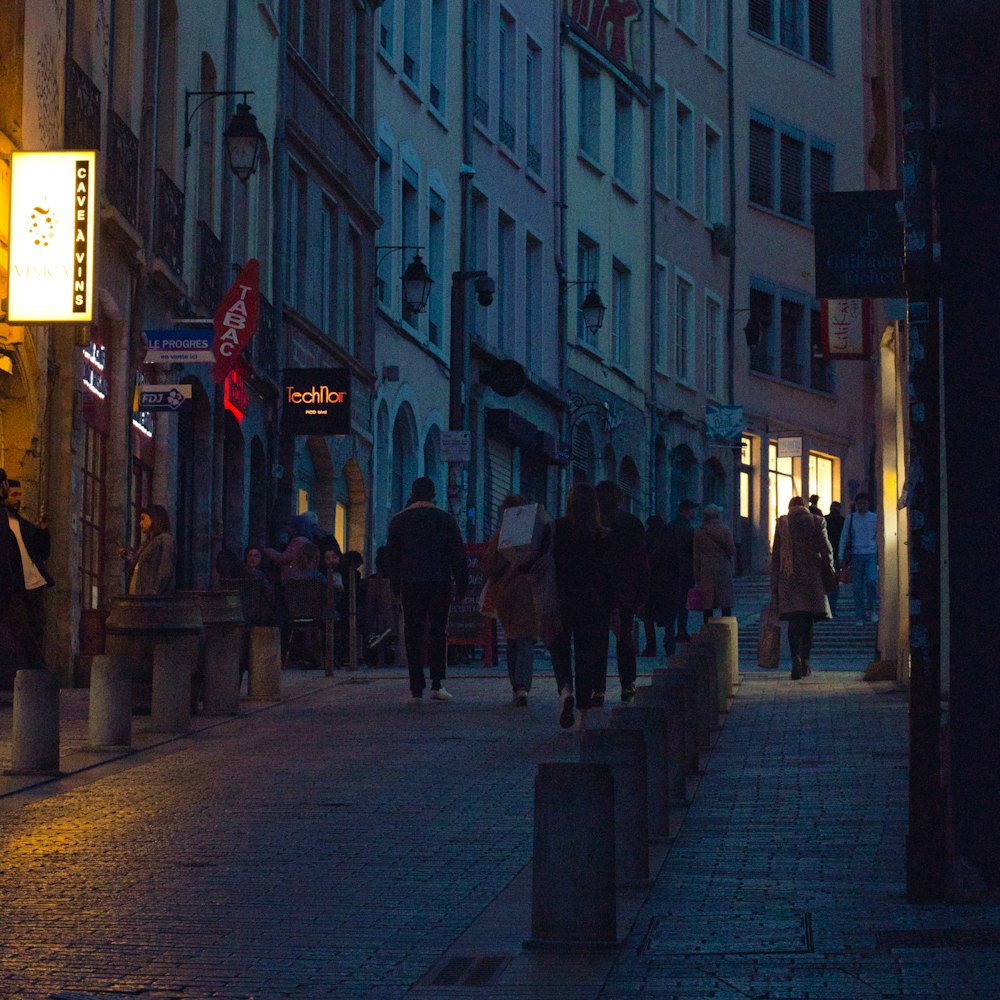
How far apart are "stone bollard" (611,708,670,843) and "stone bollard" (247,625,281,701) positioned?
8.79m

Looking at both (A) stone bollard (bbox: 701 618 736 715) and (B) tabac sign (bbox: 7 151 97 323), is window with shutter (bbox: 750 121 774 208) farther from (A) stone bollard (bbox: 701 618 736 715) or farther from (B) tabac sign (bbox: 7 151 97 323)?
(B) tabac sign (bbox: 7 151 97 323)

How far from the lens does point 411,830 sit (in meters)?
10.5

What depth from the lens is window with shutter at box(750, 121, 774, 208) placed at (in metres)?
53.3

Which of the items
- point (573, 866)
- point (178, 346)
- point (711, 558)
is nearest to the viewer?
point (573, 866)

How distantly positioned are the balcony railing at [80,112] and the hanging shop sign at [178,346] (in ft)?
6.32

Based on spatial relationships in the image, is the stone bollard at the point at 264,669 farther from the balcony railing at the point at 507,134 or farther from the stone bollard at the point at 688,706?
the balcony railing at the point at 507,134

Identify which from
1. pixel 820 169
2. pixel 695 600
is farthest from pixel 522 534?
pixel 820 169

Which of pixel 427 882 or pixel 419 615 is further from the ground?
pixel 419 615

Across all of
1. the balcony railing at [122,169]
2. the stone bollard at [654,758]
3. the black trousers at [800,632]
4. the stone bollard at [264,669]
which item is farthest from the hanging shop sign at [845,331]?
the stone bollard at [654,758]

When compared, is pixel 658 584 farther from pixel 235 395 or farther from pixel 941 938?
pixel 941 938

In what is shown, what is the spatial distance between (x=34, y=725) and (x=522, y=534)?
14.1 feet

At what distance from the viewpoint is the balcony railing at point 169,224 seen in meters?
25.0

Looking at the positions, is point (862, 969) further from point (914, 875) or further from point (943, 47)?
point (943, 47)

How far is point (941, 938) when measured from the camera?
7492 mm
